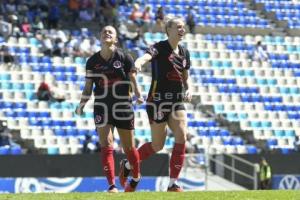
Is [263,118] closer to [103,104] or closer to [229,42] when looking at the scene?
[229,42]

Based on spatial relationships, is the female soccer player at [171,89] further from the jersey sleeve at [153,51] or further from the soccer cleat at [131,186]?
the soccer cleat at [131,186]

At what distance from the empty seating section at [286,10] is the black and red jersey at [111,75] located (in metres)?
24.7

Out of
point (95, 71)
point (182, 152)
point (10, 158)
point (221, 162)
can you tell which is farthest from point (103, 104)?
point (221, 162)

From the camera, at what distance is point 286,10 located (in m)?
36.5

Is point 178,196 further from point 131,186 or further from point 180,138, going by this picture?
point 131,186

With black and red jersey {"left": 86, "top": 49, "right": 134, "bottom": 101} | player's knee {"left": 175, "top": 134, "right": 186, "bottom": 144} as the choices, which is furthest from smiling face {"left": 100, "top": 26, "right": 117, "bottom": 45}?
player's knee {"left": 175, "top": 134, "right": 186, "bottom": 144}

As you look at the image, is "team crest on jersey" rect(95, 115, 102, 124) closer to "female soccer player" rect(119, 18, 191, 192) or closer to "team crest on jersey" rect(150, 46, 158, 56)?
"female soccer player" rect(119, 18, 191, 192)

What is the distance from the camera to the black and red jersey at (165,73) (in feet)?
38.6

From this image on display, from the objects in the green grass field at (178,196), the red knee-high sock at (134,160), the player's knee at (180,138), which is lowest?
the green grass field at (178,196)

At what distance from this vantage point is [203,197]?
1030cm

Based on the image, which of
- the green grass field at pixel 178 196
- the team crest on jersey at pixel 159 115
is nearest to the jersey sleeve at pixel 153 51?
the team crest on jersey at pixel 159 115

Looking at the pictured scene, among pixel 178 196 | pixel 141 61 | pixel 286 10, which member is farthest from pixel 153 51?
pixel 286 10

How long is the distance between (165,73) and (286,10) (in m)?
25.6

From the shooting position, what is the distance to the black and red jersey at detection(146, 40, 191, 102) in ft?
38.6
